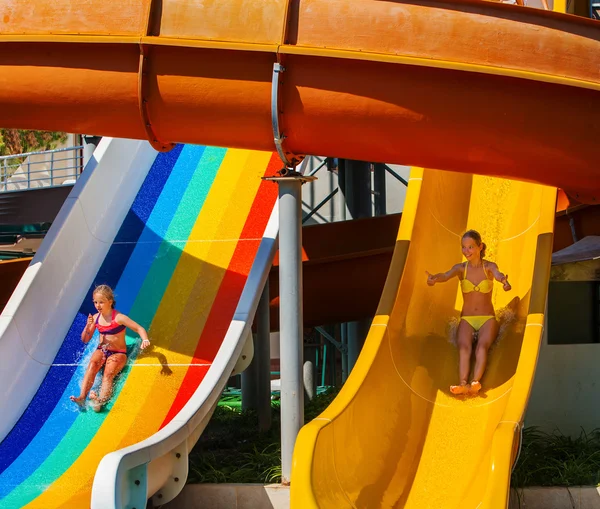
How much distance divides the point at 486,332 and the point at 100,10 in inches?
151

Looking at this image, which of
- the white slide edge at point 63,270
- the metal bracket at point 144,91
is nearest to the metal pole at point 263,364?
the white slide edge at point 63,270

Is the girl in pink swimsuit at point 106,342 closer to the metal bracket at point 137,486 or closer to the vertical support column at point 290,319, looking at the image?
the vertical support column at point 290,319

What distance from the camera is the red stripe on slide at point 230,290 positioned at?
7.50 metres

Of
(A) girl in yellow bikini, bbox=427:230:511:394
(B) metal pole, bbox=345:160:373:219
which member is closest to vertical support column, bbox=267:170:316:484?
(A) girl in yellow bikini, bbox=427:230:511:394

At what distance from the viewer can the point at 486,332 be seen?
7410 millimetres

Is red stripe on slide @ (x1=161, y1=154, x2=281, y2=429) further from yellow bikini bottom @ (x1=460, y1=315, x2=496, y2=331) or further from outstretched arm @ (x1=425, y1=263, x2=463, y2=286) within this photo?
yellow bikini bottom @ (x1=460, y1=315, x2=496, y2=331)

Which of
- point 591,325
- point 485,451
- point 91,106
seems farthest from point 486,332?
point 91,106

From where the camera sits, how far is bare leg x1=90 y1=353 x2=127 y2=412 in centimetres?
750

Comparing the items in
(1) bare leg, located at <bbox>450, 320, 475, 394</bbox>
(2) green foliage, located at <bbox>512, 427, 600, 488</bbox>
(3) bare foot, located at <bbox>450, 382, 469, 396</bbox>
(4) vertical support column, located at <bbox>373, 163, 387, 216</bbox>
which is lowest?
(2) green foliage, located at <bbox>512, 427, 600, 488</bbox>

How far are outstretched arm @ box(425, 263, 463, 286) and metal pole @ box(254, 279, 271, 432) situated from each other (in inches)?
86.8

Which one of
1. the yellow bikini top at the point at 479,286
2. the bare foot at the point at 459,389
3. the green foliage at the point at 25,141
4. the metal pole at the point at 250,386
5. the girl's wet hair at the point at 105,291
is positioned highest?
the green foliage at the point at 25,141

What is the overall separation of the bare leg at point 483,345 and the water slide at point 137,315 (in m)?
1.83

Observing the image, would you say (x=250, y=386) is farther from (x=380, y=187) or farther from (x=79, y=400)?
(x=380, y=187)

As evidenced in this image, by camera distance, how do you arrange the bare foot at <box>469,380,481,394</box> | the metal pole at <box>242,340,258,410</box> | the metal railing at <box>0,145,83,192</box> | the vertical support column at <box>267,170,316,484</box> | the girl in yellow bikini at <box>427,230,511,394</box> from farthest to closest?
1. the metal railing at <box>0,145,83,192</box>
2. the metal pole at <box>242,340,258,410</box>
3. the girl in yellow bikini at <box>427,230,511,394</box>
4. the bare foot at <box>469,380,481,394</box>
5. the vertical support column at <box>267,170,316,484</box>
